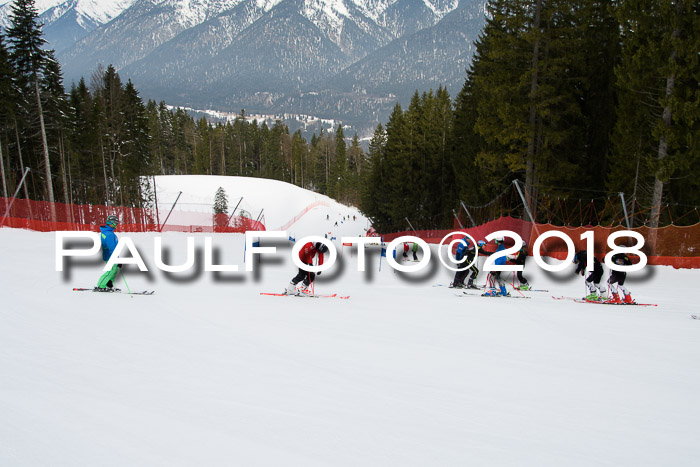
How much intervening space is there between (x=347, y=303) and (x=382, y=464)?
23.2 feet

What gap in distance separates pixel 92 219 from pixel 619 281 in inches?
1240

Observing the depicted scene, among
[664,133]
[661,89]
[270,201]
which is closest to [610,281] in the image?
[664,133]

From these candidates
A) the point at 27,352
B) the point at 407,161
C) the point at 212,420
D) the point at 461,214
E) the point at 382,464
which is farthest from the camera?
the point at 407,161

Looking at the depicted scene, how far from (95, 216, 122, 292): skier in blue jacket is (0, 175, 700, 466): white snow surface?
1.37 feet

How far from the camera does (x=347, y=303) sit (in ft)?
36.1

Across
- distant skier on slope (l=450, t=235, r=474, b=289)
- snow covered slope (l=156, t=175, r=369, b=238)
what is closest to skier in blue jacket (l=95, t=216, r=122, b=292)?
distant skier on slope (l=450, t=235, r=474, b=289)

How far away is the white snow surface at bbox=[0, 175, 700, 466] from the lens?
413 centimetres

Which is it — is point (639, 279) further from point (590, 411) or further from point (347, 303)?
point (590, 411)

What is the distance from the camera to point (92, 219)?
1260 inches

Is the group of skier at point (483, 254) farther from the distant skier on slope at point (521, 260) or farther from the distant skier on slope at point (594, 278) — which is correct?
the distant skier on slope at point (594, 278)

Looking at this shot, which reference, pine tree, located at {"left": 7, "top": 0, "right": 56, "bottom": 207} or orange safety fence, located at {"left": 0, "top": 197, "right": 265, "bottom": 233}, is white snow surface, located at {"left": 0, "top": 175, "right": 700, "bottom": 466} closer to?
orange safety fence, located at {"left": 0, "top": 197, "right": 265, "bottom": 233}

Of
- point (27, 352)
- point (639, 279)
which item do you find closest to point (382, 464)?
point (27, 352)

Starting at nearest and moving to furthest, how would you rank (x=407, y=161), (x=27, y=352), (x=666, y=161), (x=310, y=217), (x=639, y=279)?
(x=27, y=352), (x=639, y=279), (x=666, y=161), (x=407, y=161), (x=310, y=217)

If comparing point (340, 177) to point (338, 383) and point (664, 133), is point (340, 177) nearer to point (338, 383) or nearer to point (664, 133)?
point (664, 133)
